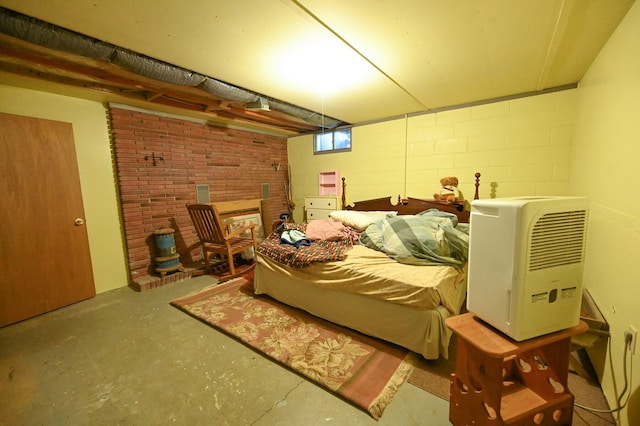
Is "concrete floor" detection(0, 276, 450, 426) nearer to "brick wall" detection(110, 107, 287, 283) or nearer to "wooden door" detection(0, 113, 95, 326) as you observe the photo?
"wooden door" detection(0, 113, 95, 326)

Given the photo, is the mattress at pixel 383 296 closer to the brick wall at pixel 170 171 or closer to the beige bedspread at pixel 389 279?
the beige bedspread at pixel 389 279

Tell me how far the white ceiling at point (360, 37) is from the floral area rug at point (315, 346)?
2249mm

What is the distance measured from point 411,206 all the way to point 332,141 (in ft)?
6.39

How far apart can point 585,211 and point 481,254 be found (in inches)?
16.5

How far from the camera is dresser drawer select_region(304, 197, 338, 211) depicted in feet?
14.4

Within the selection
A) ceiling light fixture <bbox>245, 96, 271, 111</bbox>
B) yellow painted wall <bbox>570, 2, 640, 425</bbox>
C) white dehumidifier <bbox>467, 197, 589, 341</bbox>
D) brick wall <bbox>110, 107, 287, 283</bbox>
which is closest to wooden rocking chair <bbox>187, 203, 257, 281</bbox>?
brick wall <bbox>110, 107, 287, 283</bbox>

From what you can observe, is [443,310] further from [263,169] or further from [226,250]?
[263,169]

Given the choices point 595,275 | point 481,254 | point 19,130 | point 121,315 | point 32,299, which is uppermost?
point 19,130

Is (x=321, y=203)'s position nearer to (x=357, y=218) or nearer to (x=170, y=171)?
(x=357, y=218)

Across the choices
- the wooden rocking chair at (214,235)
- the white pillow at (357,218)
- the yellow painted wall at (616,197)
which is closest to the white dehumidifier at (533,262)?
the yellow painted wall at (616,197)

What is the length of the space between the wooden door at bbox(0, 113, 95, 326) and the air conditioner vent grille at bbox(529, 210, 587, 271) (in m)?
3.97

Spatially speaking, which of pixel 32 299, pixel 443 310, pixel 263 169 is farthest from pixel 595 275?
pixel 32 299

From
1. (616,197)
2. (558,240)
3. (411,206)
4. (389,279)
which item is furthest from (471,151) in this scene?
(558,240)

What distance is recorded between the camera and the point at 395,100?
3062 mm
